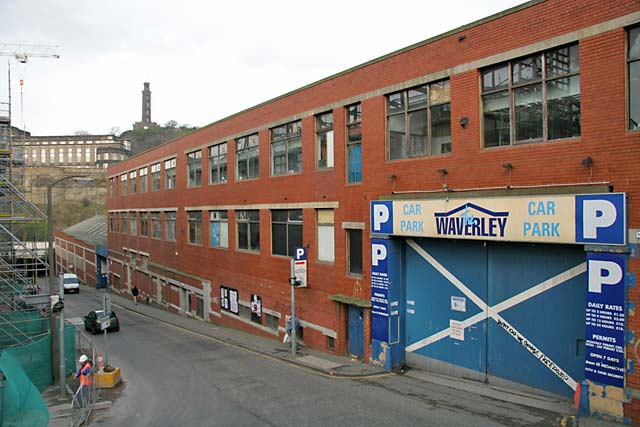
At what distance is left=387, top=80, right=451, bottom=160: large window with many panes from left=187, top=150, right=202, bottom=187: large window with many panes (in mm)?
19174

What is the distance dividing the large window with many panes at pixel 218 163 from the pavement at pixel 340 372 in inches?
359

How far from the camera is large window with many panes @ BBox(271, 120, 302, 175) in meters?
22.5

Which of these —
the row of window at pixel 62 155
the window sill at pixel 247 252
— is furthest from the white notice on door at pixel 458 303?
the row of window at pixel 62 155

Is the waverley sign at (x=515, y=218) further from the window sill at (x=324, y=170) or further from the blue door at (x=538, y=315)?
the window sill at (x=324, y=170)

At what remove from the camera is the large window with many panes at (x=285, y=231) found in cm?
2250

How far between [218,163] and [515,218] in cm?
2164

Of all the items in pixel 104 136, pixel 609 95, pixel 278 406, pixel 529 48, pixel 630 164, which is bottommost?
pixel 278 406

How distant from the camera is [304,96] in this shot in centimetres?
2175

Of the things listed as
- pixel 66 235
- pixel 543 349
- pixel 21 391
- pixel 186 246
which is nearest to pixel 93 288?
pixel 66 235

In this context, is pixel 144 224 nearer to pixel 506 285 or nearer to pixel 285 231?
pixel 285 231

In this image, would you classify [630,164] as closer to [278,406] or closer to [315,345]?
[278,406]

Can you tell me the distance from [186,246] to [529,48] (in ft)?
91.3

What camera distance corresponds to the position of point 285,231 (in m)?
23.4

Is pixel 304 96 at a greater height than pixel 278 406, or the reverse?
pixel 304 96
